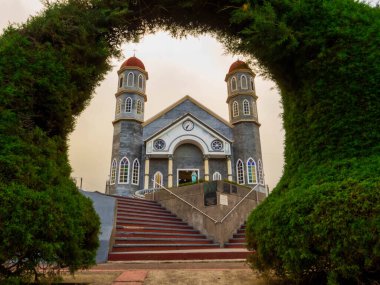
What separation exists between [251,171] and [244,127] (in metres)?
4.44

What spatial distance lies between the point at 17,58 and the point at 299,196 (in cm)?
404

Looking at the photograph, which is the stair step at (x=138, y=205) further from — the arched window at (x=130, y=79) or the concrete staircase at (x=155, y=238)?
the arched window at (x=130, y=79)

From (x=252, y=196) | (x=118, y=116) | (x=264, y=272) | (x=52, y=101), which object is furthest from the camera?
(x=118, y=116)

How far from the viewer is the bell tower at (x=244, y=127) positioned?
26.1m

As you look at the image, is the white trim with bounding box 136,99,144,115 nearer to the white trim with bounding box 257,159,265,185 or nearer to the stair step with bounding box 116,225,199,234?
the white trim with bounding box 257,159,265,185

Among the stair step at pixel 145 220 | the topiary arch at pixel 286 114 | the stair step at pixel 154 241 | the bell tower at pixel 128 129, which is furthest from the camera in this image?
the bell tower at pixel 128 129

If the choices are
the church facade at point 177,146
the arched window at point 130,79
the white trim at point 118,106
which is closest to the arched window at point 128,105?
the church facade at point 177,146

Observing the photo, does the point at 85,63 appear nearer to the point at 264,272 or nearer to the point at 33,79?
the point at 33,79

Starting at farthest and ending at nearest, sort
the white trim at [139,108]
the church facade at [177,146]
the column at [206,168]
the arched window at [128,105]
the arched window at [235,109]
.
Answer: the arched window at [235,109] < the white trim at [139,108] < the arched window at [128,105] < the church facade at [177,146] < the column at [206,168]

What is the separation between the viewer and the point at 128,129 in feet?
87.6

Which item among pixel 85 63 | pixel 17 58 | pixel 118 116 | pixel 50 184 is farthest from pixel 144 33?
pixel 118 116

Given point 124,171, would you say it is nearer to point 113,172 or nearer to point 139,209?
point 113,172

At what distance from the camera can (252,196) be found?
14.8 metres

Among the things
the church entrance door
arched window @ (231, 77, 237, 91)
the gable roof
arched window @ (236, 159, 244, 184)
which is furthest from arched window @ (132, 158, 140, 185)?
arched window @ (231, 77, 237, 91)
